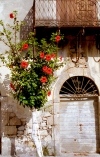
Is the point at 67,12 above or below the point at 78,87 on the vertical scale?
above

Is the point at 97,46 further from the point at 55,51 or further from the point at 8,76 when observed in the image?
the point at 8,76

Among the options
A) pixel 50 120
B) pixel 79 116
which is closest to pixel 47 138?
pixel 50 120

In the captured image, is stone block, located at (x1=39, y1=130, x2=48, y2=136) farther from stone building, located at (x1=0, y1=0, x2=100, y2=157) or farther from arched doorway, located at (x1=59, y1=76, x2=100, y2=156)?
arched doorway, located at (x1=59, y1=76, x2=100, y2=156)

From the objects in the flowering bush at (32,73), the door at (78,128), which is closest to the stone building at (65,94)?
the door at (78,128)

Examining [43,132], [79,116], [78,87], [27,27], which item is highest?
[27,27]

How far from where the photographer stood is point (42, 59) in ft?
29.9

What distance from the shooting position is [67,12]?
417 inches

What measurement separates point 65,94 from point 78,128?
4.10ft

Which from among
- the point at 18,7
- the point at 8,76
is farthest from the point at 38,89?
the point at 18,7

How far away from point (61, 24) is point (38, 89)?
2433 millimetres

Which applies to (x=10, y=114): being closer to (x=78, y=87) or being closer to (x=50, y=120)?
(x=50, y=120)

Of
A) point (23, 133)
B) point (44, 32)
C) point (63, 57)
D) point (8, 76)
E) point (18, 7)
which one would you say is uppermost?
point (18, 7)

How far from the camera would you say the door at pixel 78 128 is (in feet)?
35.0

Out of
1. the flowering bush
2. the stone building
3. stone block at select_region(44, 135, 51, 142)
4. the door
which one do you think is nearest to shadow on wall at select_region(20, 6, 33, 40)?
the stone building
